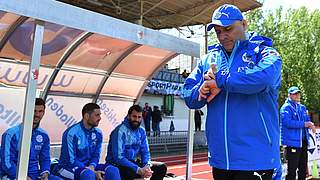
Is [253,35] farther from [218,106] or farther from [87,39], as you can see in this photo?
[87,39]

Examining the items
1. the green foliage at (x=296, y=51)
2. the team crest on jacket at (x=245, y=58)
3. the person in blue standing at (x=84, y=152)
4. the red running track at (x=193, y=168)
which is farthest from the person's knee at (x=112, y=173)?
the green foliage at (x=296, y=51)

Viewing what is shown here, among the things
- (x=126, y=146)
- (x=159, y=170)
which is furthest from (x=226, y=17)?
(x=159, y=170)

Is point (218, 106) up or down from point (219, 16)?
down

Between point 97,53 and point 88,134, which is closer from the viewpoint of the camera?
point 88,134

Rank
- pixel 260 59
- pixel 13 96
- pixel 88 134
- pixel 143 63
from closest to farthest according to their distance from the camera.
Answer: pixel 260 59, pixel 88 134, pixel 13 96, pixel 143 63

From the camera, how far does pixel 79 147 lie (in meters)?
5.21

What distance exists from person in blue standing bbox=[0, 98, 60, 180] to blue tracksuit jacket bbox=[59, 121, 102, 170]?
0.80 feet

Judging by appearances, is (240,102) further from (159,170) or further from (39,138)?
(159,170)

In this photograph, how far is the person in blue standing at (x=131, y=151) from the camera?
219 inches

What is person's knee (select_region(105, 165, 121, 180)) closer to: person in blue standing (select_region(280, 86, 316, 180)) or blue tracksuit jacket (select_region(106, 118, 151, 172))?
blue tracksuit jacket (select_region(106, 118, 151, 172))

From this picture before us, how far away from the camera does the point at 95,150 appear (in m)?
5.47

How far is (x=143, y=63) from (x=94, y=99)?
3.65 ft

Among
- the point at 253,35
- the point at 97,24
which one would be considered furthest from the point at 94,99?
the point at 253,35

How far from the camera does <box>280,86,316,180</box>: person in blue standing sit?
727 cm
